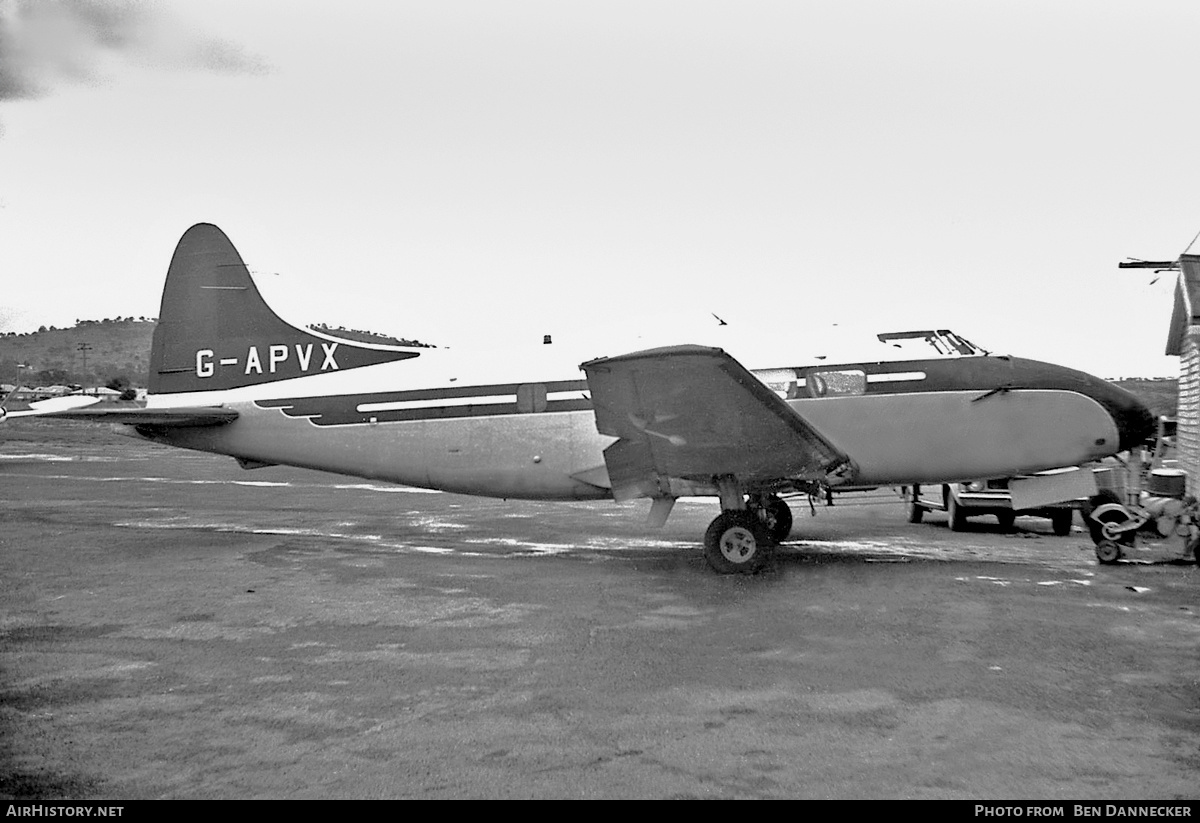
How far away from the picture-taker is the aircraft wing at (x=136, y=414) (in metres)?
11.9

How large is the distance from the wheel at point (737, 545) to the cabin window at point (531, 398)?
115 inches

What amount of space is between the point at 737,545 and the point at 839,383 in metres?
2.50

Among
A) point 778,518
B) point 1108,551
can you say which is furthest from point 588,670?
point 1108,551

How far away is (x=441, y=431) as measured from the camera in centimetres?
1205

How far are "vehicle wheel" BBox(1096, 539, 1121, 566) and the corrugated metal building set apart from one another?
17.1ft

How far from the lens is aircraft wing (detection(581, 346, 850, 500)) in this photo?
9.36 metres

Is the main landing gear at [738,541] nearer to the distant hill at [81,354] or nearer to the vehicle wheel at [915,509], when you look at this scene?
the vehicle wheel at [915,509]

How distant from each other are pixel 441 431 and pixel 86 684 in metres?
6.31

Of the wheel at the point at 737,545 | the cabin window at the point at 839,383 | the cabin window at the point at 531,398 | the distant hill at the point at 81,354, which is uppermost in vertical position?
the distant hill at the point at 81,354

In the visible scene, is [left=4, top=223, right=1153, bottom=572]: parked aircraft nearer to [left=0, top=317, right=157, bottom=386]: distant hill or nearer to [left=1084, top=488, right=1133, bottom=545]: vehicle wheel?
[left=1084, top=488, right=1133, bottom=545]: vehicle wheel

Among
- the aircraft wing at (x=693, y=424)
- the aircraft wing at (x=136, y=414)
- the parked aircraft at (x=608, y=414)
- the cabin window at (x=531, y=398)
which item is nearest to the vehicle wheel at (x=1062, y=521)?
the parked aircraft at (x=608, y=414)

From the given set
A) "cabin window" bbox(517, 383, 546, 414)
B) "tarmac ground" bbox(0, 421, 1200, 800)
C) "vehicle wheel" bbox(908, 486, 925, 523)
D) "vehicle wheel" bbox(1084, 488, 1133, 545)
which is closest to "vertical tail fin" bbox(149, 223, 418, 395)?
"tarmac ground" bbox(0, 421, 1200, 800)
